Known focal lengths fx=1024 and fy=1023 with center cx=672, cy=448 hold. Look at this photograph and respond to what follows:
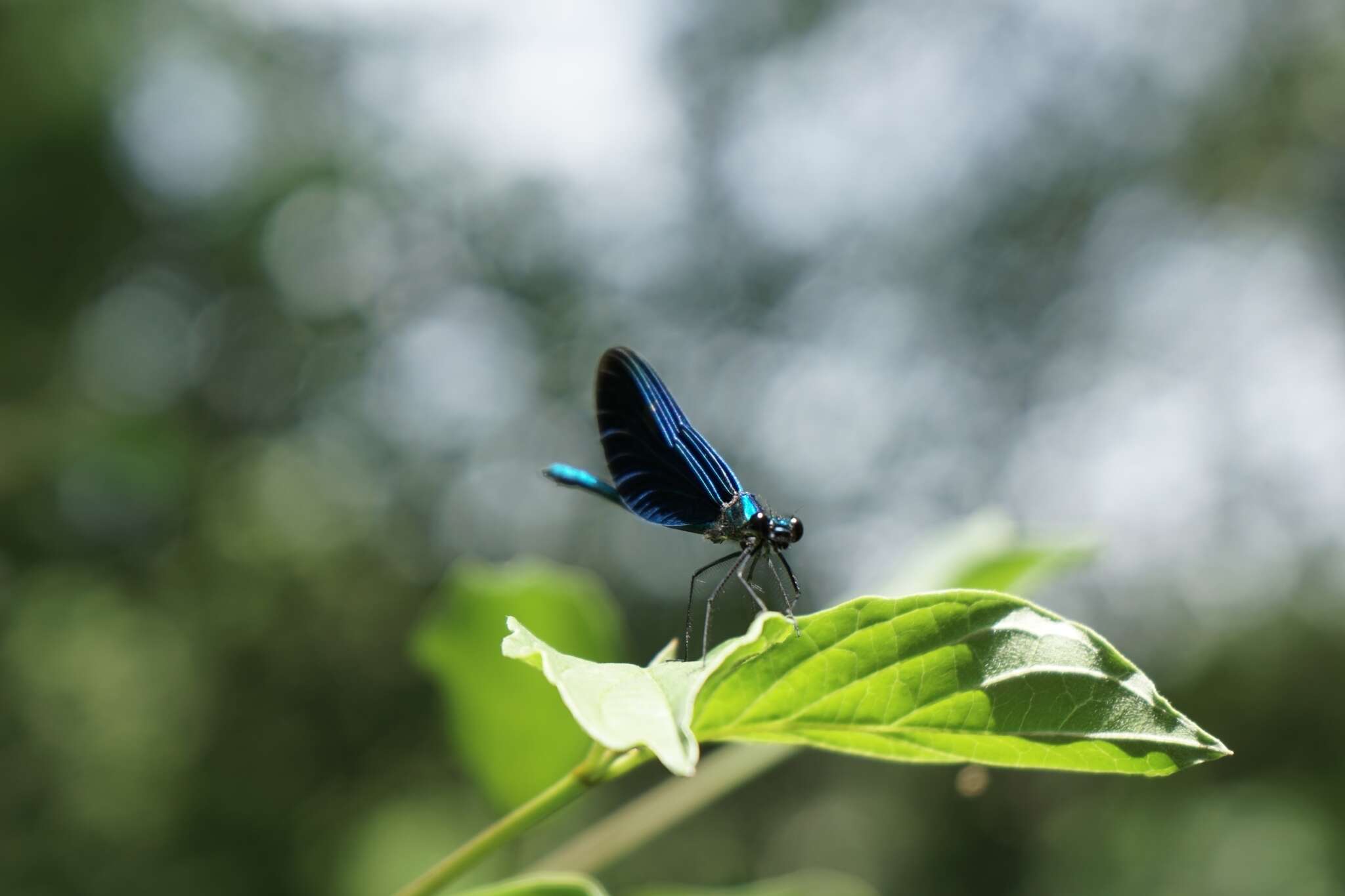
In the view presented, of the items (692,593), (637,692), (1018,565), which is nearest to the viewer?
(637,692)

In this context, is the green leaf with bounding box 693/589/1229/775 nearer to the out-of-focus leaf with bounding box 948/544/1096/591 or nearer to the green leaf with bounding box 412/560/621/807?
the green leaf with bounding box 412/560/621/807

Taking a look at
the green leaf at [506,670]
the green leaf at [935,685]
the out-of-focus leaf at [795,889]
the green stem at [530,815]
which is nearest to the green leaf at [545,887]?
the green stem at [530,815]

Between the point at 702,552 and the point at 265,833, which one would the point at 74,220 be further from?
the point at 702,552

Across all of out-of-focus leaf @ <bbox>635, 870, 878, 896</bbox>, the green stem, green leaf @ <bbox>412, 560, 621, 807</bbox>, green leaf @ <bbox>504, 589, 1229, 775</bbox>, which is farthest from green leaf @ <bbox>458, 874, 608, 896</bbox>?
green leaf @ <bbox>412, 560, 621, 807</bbox>

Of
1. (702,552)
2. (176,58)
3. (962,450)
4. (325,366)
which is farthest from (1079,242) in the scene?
(176,58)

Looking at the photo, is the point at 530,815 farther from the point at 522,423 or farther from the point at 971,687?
the point at 522,423

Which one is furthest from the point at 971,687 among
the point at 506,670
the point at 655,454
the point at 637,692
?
the point at 506,670
